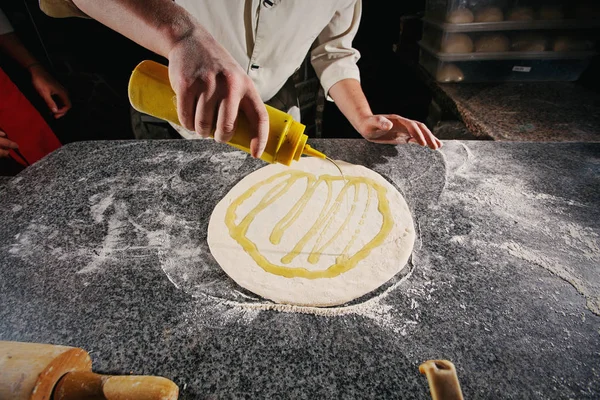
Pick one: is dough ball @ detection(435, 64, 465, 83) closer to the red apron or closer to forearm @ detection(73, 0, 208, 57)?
forearm @ detection(73, 0, 208, 57)

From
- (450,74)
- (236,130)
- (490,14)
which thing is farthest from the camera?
(450,74)

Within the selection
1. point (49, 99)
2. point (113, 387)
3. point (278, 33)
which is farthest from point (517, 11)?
point (49, 99)

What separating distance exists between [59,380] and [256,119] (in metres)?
0.74

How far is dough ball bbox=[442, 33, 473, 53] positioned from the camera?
7.36 feet

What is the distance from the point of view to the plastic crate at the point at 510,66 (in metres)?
2.26

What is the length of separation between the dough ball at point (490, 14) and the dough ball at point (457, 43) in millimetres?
139

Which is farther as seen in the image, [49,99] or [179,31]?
[49,99]

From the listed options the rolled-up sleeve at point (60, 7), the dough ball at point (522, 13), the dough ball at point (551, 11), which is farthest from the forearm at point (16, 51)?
the dough ball at point (551, 11)

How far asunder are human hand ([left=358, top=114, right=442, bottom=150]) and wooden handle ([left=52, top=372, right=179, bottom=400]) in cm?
136

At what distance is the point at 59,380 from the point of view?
0.59 metres

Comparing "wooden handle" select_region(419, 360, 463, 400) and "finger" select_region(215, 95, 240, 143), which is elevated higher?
"finger" select_region(215, 95, 240, 143)

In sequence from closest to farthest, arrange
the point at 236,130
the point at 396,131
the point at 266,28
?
the point at 236,130 → the point at 266,28 → the point at 396,131

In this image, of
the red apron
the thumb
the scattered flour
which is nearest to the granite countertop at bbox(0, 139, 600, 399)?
the scattered flour

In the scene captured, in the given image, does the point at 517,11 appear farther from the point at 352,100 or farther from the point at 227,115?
the point at 227,115
